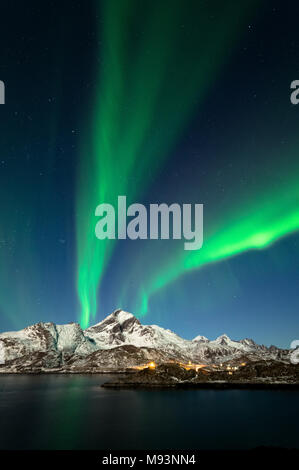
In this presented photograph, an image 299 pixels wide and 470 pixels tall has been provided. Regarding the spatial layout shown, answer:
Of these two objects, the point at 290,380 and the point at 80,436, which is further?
the point at 290,380

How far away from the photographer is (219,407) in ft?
375

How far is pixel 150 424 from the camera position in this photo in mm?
83938

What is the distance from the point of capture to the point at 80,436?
232 ft

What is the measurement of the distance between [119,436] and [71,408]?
49.7 metres

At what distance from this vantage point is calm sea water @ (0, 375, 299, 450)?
65125 millimetres

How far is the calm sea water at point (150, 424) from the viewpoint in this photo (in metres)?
65.1
